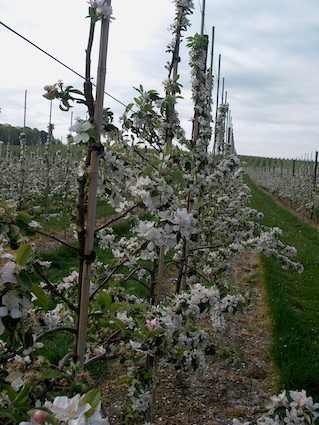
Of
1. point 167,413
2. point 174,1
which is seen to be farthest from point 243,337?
point 174,1

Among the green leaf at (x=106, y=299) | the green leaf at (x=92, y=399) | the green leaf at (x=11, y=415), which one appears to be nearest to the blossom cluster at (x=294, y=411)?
the green leaf at (x=106, y=299)

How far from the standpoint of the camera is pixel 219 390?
362 centimetres

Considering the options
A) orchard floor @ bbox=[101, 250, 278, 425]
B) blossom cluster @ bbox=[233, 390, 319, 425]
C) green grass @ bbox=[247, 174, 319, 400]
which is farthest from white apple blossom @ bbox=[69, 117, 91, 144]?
green grass @ bbox=[247, 174, 319, 400]

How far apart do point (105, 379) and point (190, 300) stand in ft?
→ 6.42

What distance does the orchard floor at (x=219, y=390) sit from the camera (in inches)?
127

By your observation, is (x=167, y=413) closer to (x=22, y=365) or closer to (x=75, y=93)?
(x=22, y=365)

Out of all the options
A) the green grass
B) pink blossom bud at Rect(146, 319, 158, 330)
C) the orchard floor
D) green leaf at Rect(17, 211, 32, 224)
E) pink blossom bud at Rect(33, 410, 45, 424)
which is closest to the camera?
pink blossom bud at Rect(33, 410, 45, 424)

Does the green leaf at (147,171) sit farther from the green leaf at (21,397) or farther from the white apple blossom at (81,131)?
the green leaf at (21,397)

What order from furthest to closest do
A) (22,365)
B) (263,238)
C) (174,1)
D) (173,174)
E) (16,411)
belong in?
1. (263,238)
2. (174,1)
3. (173,174)
4. (22,365)
5. (16,411)

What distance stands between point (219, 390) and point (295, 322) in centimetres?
185

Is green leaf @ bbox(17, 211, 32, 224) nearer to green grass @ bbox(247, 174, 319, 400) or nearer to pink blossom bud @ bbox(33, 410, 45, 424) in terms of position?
pink blossom bud @ bbox(33, 410, 45, 424)

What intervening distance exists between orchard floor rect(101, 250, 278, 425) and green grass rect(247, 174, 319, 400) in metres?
0.17

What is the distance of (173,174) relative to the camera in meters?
2.13

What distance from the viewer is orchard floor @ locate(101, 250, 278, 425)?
10.6ft
